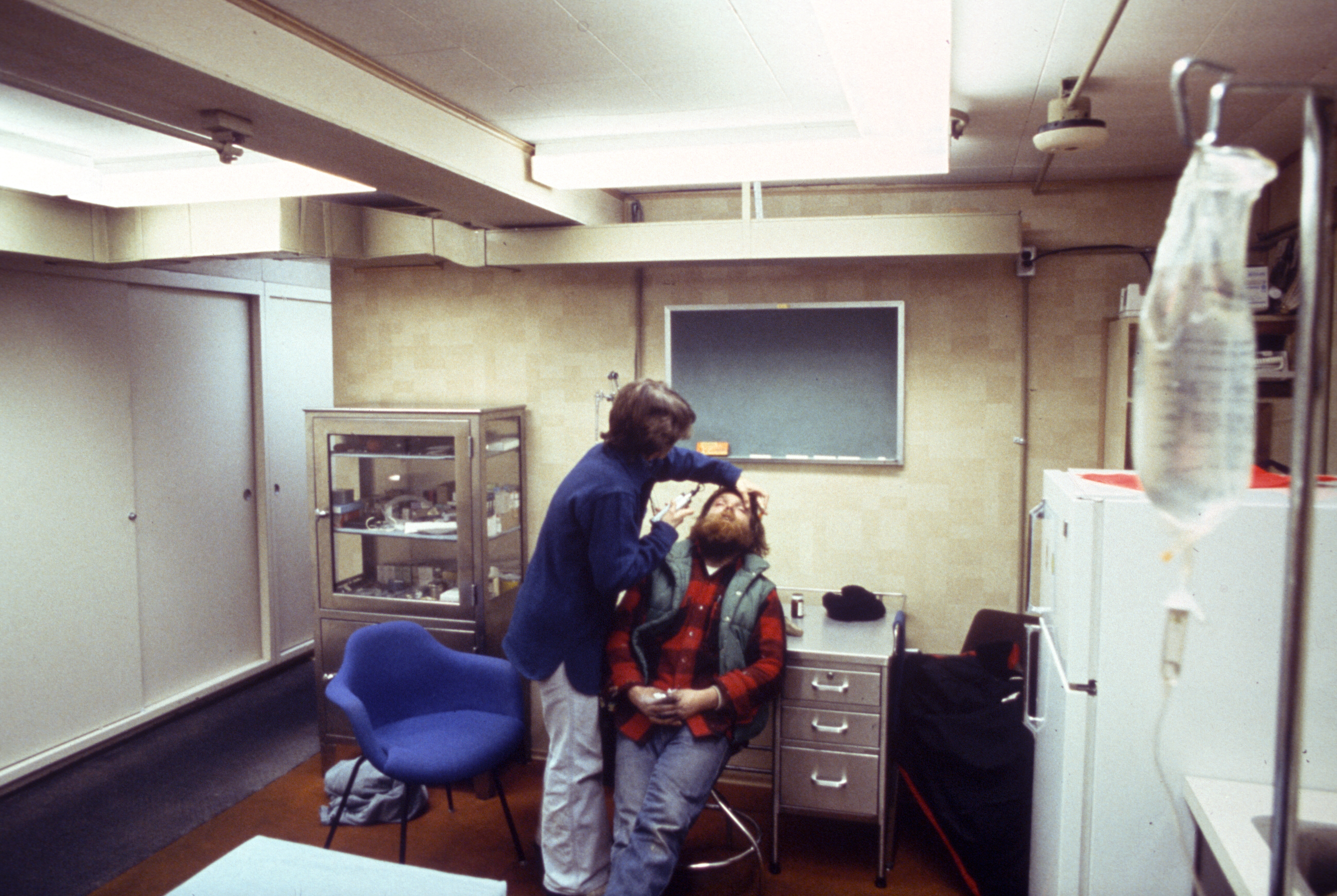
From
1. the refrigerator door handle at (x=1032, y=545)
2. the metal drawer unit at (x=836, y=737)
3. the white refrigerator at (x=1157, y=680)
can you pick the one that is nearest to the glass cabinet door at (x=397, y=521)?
the metal drawer unit at (x=836, y=737)

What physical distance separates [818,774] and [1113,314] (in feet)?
6.68

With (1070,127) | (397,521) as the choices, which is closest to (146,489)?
(397,521)

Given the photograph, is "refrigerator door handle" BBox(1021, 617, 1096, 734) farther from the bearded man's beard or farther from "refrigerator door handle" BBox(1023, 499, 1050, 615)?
the bearded man's beard

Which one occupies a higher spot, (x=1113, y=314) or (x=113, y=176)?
(x=113, y=176)

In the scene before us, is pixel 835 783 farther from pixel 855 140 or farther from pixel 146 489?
pixel 146 489

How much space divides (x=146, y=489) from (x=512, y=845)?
99.8 inches

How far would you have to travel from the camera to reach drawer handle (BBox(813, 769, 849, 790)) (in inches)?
115

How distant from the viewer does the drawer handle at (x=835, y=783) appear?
9.55ft

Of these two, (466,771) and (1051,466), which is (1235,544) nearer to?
(1051,466)

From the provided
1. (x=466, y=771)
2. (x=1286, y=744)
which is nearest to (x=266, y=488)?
(x=466, y=771)

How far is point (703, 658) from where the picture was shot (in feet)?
9.10

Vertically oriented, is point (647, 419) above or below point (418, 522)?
above

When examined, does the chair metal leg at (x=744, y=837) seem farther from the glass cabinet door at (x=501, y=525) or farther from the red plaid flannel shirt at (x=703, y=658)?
the glass cabinet door at (x=501, y=525)

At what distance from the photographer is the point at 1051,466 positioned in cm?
339
